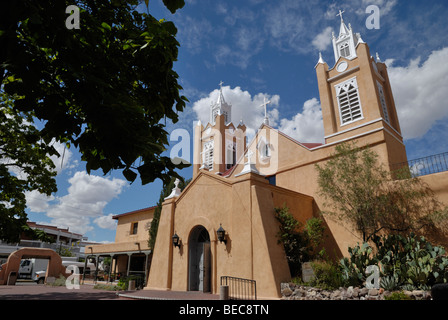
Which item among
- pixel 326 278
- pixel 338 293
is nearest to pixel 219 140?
pixel 326 278

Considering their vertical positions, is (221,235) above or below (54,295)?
above

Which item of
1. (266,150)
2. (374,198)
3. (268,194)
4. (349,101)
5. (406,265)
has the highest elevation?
(349,101)

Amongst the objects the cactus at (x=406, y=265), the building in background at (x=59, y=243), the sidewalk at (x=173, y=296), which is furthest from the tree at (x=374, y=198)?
the building in background at (x=59, y=243)

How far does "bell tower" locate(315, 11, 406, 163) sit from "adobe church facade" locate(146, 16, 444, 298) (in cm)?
6

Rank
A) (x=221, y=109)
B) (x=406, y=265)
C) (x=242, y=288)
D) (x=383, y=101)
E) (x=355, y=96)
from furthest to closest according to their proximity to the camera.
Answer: (x=221, y=109)
(x=383, y=101)
(x=355, y=96)
(x=242, y=288)
(x=406, y=265)

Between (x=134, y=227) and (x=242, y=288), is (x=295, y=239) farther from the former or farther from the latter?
(x=134, y=227)

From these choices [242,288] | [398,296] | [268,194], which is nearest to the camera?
[398,296]

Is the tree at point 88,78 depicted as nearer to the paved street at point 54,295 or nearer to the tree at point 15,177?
the tree at point 15,177

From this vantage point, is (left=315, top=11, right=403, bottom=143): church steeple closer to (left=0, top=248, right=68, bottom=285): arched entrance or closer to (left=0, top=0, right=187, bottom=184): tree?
(left=0, top=0, right=187, bottom=184): tree

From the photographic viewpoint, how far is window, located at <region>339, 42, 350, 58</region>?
19484mm

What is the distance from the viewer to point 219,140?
29.5 m

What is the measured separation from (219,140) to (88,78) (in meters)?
26.8
